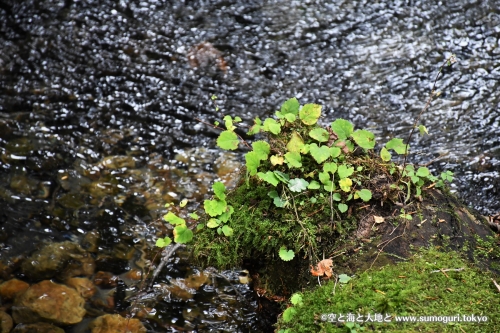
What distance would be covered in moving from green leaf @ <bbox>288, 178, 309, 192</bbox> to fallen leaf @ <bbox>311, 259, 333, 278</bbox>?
0.42 m

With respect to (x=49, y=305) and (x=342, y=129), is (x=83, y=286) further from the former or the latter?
(x=342, y=129)

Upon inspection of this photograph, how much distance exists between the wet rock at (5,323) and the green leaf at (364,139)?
2.99 metres

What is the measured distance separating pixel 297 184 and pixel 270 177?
0.16 metres

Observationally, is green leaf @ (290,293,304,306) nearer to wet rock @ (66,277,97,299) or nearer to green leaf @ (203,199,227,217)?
green leaf @ (203,199,227,217)

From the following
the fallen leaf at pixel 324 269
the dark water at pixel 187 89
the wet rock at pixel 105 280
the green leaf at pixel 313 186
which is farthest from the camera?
the dark water at pixel 187 89

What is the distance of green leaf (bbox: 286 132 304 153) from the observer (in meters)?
2.67

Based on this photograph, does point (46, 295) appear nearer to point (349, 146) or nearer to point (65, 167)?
point (65, 167)

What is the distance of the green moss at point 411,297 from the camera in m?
2.19

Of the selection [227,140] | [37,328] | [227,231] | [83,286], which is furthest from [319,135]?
[37,328]

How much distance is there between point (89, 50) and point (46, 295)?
3.50m

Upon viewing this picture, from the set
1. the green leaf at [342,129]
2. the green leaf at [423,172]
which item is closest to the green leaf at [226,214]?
the green leaf at [342,129]

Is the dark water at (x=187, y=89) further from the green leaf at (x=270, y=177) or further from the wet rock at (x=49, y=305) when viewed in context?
the green leaf at (x=270, y=177)

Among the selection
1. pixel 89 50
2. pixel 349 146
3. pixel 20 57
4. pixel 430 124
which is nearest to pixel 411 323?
pixel 349 146

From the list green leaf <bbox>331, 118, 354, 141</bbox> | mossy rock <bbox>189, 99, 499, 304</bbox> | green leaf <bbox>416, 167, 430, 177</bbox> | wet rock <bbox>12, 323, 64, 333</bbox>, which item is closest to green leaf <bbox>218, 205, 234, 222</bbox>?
mossy rock <bbox>189, 99, 499, 304</bbox>
